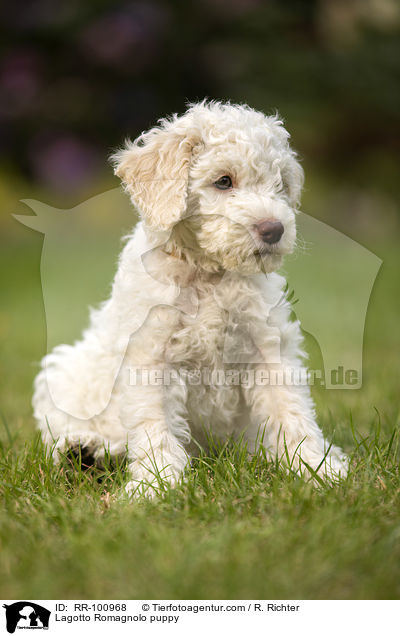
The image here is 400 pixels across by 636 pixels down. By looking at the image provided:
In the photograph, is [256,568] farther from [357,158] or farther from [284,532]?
[357,158]

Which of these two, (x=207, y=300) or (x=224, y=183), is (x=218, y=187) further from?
(x=207, y=300)

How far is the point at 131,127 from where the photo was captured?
15094 mm

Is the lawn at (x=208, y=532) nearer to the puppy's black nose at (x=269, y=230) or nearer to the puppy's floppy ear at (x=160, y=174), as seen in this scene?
the puppy's black nose at (x=269, y=230)

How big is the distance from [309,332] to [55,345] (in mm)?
1554

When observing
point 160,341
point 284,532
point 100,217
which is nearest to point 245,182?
→ point 160,341

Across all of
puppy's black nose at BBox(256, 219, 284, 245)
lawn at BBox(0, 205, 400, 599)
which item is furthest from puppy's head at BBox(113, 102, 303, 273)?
lawn at BBox(0, 205, 400, 599)

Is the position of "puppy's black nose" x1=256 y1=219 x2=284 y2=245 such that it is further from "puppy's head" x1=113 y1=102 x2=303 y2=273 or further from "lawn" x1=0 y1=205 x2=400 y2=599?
"lawn" x1=0 y1=205 x2=400 y2=599

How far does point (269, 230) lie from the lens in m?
3.08

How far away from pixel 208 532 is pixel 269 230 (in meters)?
1.32

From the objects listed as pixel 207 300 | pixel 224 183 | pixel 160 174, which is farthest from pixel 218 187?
pixel 207 300
